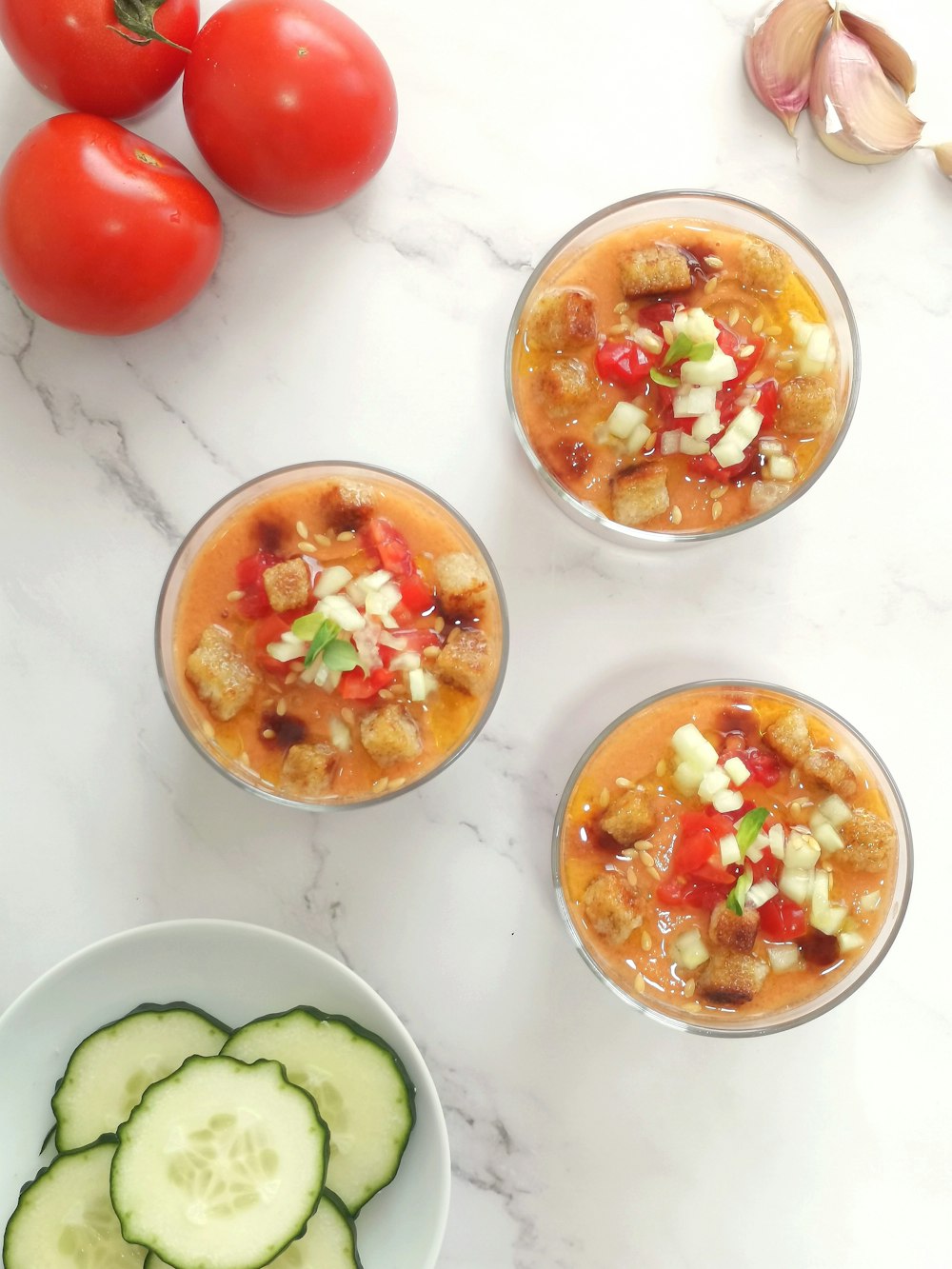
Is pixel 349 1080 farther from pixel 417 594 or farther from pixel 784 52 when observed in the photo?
pixel 784 52

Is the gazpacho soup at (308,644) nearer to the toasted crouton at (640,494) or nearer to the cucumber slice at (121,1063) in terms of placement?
the toasted crouton at (640,494)

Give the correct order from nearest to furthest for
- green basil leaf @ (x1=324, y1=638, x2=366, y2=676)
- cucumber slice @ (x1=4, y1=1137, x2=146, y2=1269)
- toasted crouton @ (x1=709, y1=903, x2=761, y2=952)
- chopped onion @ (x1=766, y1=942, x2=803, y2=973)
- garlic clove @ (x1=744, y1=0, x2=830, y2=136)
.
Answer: green basil leaf @ (x1=324, y1=638, x2=366, y2=676) → cucumber slice @ (x1=4, y1=1137, x2=146, y2=1269) → toasted crouton @ (x1=709, y1=903, x2=761, y2=952) → chopped onion @ (x1=766, y1=942, x2=803, y2=973) → garlic clove @ (x1=744, y1=0, x2=830, y2=136)

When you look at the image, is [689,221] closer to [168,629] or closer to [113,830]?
[168,629]

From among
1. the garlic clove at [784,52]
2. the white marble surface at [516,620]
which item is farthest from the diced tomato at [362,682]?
the garlic clove at [784,52]

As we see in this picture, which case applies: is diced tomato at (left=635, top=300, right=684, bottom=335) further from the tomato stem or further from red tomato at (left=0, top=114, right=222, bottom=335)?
the tomato stem

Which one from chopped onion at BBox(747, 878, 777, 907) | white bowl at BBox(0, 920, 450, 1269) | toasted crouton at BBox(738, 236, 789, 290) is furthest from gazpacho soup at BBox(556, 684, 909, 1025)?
toasted crouton at BBox(738, 236, 789, 290)

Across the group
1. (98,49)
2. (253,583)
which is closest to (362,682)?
(253,583)
